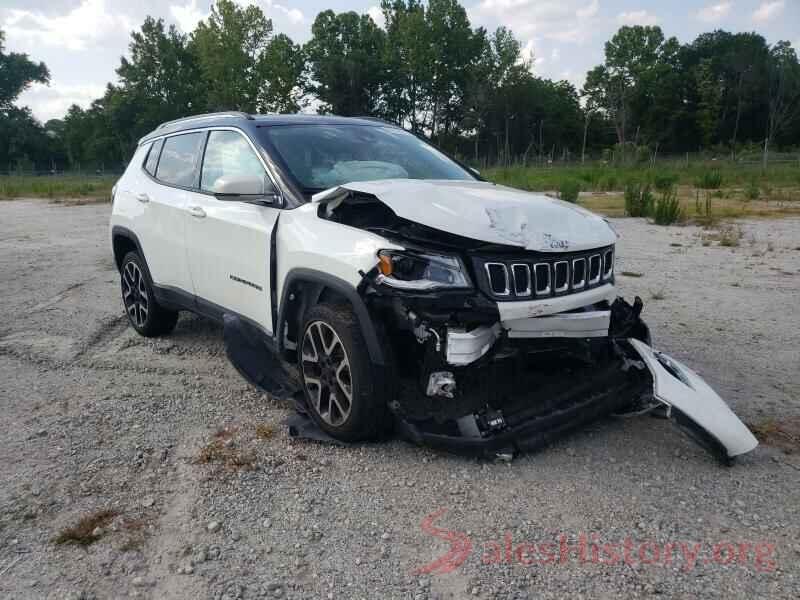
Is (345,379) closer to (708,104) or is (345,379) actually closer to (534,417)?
(534,417)

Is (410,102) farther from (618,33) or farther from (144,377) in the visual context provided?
(144,377)

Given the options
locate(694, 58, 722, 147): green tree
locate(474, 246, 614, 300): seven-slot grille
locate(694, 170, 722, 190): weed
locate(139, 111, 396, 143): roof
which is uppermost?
locate(694, 58, 722, 147): green tree

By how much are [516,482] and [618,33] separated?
7952cm

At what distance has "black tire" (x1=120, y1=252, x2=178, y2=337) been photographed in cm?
544

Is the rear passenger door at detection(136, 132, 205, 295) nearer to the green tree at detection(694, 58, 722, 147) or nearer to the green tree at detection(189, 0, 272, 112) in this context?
the green tree at detection(189, 0, 272, 112)

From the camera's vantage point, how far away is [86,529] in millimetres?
2758

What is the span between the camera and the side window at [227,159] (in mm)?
4102

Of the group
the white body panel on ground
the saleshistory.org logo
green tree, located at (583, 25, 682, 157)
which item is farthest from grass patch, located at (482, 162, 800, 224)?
green tree, located at (583, 25, 682, 157)

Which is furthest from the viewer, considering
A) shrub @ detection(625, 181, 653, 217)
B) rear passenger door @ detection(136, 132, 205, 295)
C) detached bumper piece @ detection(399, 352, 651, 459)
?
shrub @ detection(625, 181, 653, 217)

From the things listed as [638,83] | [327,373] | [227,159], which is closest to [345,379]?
[327,373]

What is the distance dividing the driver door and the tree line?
56.6m

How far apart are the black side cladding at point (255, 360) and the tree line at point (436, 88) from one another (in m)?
57.2

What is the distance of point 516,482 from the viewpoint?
3.09 metres

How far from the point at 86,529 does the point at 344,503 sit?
3.66 ft
